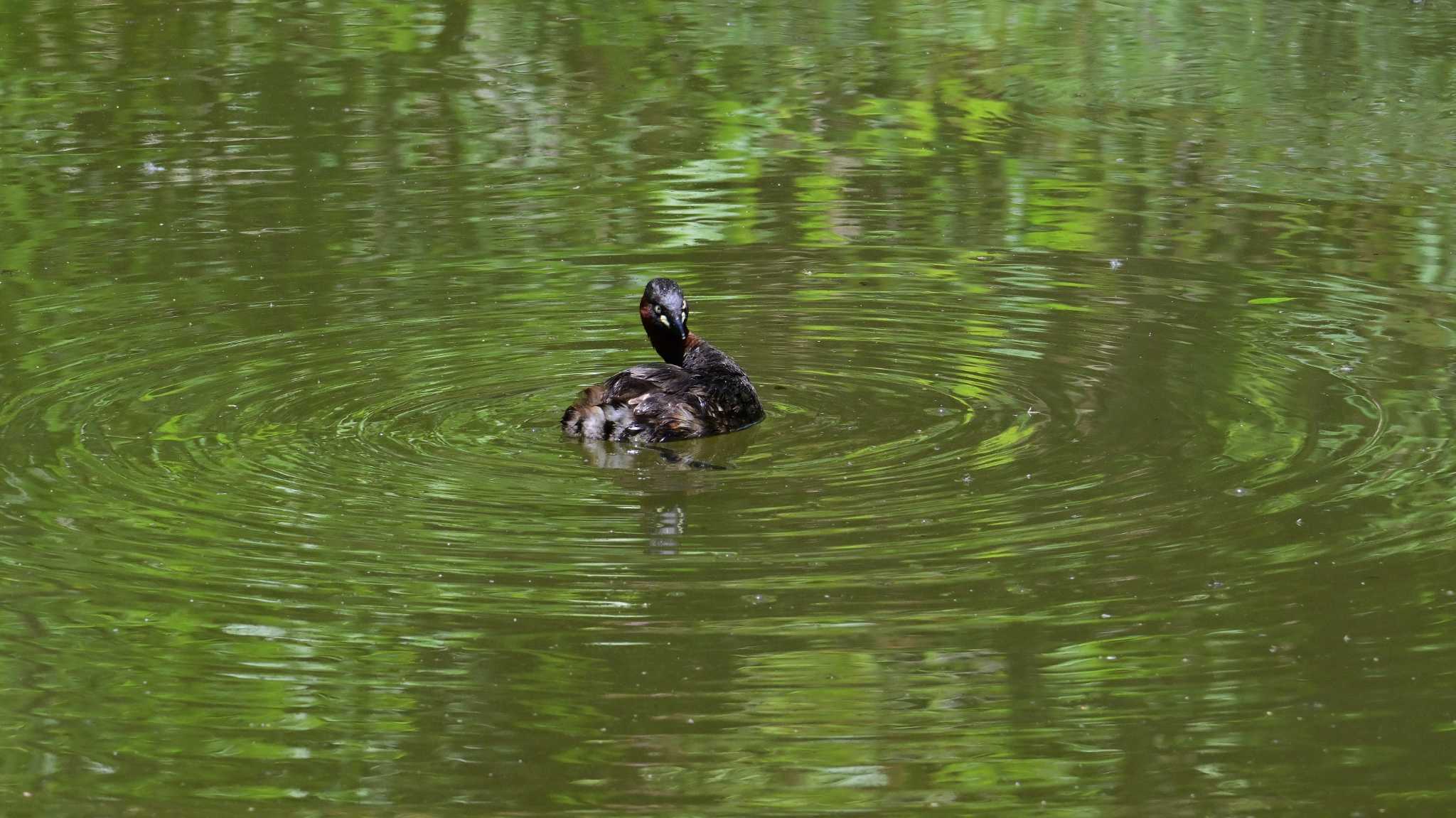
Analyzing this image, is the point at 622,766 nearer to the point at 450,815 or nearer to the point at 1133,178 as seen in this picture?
the point at 450,815

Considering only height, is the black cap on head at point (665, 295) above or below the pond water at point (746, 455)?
above

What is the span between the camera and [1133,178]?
14.2 metres

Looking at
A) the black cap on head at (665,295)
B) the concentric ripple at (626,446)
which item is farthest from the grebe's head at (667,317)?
the concentric ripple at (626,446)

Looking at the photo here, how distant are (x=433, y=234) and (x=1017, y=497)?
5953mm

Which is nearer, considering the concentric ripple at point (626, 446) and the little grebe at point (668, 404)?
the concentric ripple at point (626, 446)

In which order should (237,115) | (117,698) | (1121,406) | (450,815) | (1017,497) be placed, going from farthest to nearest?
(237,115)
(1121,406)
(1017,497)
(117,698)
(450,815)

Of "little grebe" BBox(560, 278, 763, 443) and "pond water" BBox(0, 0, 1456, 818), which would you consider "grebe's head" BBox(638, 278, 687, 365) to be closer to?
"little grebe" BBox(560, 278, 763, 443)

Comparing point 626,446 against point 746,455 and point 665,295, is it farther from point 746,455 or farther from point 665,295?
point 665,295

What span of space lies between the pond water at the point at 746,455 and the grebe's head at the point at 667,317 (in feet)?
1.49

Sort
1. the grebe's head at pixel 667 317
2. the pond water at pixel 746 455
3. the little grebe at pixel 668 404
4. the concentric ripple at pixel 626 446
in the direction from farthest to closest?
1. the grebe's head at pixel 667 317
2. the little grebe at pixel 668 404
3. the concentric ripple at pixel 626 446
4. the pond water at pixel 746 455

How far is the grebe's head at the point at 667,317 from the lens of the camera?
9.61 meters

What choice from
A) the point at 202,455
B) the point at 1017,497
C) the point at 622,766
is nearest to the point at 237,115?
the point at 202,455

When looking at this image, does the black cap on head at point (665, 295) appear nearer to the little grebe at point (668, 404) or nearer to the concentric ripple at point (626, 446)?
the little grebe at point (668, 404)

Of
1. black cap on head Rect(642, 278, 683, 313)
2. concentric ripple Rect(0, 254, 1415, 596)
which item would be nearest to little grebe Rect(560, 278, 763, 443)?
concentric ripple Rect(0, 254, 1415, 596)
